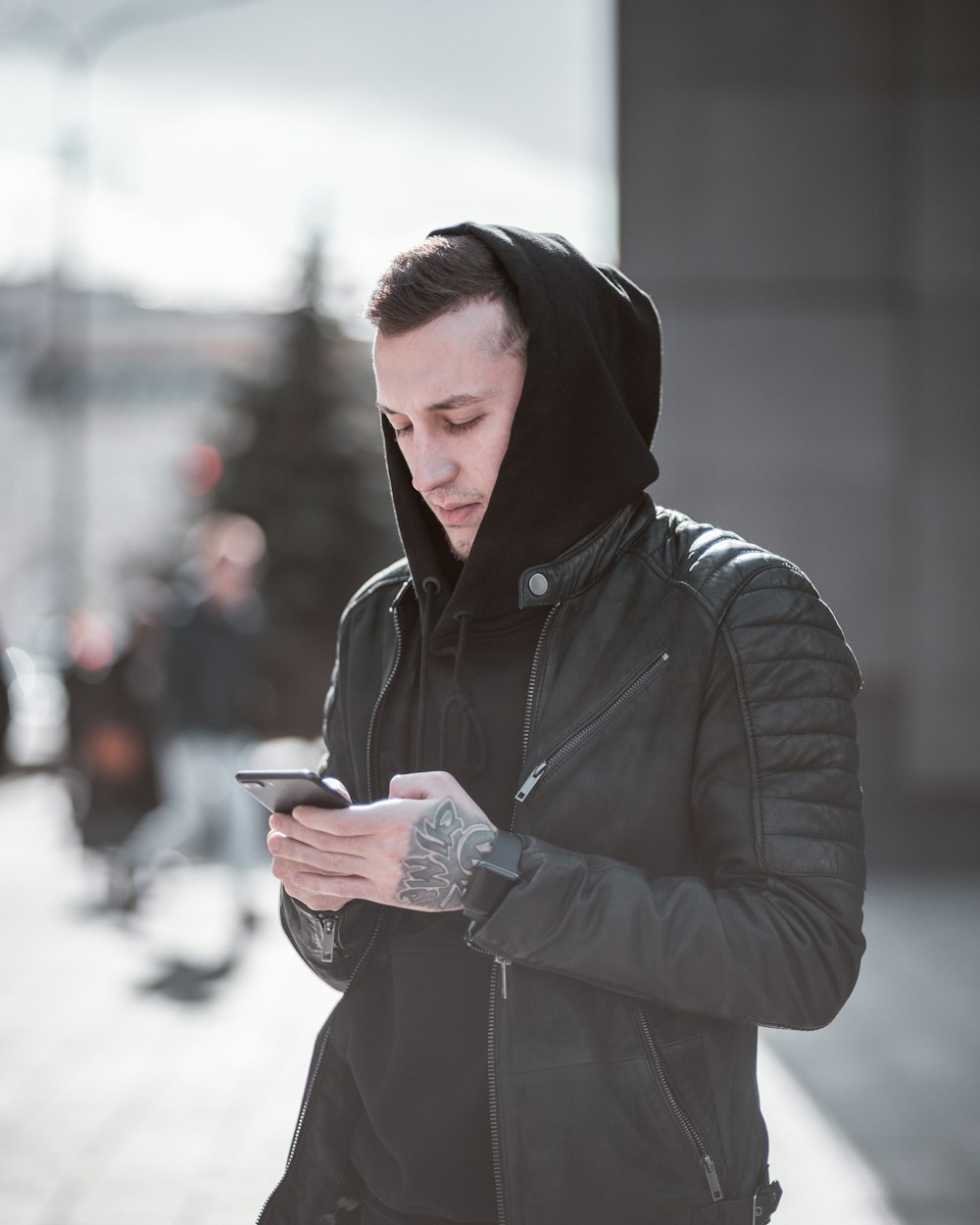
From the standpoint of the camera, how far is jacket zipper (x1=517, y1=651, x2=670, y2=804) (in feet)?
5.77

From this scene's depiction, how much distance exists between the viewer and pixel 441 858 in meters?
1.66

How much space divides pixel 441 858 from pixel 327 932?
34 centimetres

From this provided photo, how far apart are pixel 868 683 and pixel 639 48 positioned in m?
4.49

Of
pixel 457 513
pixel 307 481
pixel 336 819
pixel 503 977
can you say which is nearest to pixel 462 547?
pixel 457 513

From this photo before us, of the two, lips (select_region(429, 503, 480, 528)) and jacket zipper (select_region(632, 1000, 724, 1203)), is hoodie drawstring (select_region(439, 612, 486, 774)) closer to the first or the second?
lips (select_region(429, 503, 480, 528))

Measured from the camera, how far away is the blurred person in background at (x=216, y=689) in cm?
818

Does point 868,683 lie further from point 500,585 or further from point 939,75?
point 500,585

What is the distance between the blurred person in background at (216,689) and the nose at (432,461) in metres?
6.31

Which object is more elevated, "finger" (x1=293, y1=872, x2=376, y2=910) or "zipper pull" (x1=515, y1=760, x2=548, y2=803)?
"zipper pull" (x1=515, y1=760, x2=548, y2=803)

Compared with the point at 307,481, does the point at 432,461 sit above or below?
above

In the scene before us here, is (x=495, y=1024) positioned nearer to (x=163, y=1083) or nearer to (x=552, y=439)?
(x=552, y=439)

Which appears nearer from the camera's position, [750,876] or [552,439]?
[750,876]

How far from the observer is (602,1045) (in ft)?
5.61

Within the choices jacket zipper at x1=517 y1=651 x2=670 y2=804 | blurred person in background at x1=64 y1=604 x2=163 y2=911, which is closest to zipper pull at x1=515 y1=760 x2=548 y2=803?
jacket zipper at x1=517 y1=651 x2=670 y2=804
